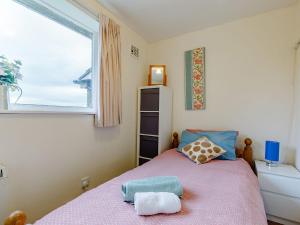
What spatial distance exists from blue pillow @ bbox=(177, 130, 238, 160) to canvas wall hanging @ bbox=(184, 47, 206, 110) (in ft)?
1.47

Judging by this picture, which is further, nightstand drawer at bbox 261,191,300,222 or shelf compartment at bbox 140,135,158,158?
shelf compartment at bbox 140,135,158,158

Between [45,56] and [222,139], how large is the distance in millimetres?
2123

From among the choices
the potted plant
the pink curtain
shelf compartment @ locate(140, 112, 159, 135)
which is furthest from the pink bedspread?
shelf compartment @ locate(140, 112, 159, 135)

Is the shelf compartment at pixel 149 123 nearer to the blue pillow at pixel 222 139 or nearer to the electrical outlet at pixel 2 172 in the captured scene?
the blue pillow at pixel 222 139

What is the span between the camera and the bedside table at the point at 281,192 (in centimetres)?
174

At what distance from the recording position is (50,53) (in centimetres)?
173

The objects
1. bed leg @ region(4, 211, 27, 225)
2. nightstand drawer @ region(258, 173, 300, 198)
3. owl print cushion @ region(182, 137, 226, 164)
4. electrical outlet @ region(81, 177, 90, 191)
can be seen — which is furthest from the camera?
owl print cushion @ region(182, 137, 226, 164)

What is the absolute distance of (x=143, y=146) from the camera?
8.82 feet

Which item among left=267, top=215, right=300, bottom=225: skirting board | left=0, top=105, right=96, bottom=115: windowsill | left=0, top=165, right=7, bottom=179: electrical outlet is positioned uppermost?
left=0, top=105, right=96, bottom=115: windowsill

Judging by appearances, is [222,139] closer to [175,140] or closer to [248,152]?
[248,152]

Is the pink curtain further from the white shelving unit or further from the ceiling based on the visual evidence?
the white shelving unit

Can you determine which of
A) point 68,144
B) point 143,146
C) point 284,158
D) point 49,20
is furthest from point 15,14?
point 284,158

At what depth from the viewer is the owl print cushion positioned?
1999 millimetres

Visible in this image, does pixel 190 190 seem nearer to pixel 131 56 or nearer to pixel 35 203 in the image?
pixel 35 203
